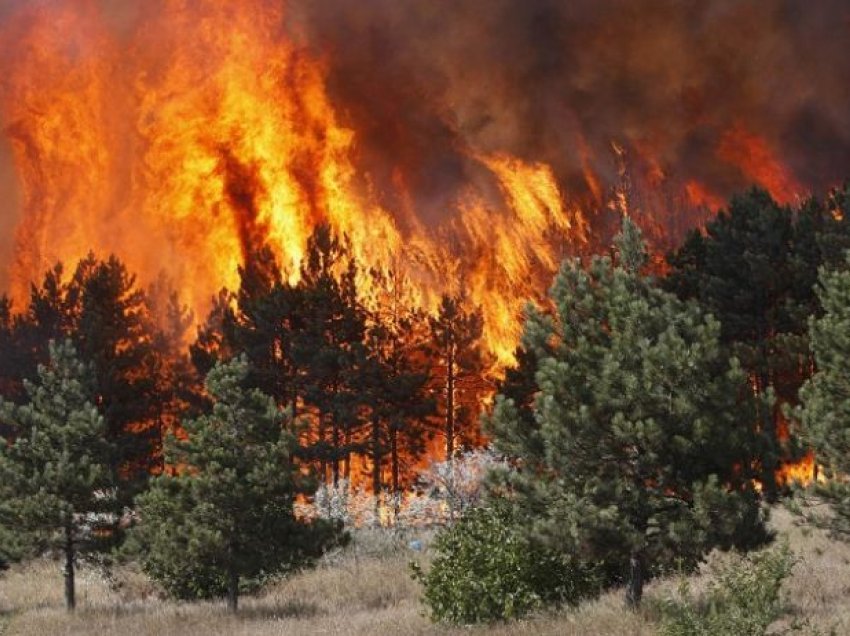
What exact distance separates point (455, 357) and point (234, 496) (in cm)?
2475

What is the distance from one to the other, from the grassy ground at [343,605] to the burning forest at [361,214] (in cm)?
160

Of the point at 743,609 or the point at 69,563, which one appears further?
the point at 69,563

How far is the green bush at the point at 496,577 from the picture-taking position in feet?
70.3

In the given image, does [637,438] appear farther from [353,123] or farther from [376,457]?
[353,123]

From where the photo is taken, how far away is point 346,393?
4544cm

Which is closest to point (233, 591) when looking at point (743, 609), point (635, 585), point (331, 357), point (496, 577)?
point (496, 577)

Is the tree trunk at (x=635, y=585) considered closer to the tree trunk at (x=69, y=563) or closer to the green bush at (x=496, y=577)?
the green bush at (x=496, y=577)

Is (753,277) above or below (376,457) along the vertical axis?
above

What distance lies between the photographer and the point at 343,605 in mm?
29516

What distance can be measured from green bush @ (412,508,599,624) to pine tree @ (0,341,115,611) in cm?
1302

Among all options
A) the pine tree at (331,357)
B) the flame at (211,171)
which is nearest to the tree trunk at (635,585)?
the pine tree at (331,357)

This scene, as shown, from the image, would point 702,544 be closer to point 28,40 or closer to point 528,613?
point 528,613

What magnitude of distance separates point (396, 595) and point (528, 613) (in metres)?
9.55

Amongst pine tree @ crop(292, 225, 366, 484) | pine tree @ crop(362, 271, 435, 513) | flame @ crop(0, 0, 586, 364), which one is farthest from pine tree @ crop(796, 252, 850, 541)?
flame @ crop(0, 0, 586, 364)
